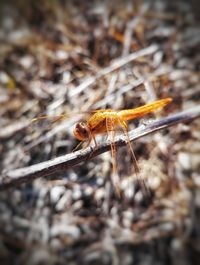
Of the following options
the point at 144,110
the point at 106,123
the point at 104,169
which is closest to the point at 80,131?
the point at 106,123

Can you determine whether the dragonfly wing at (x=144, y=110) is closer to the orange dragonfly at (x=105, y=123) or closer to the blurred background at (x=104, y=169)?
the orange dragonfly at (x=105, y=123)

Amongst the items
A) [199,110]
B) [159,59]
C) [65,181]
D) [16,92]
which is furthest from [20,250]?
[159,59]

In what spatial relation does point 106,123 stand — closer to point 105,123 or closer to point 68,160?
point 105,123

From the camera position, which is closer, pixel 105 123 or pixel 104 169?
pixel 105 123

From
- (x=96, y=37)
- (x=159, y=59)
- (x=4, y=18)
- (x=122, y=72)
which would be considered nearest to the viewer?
(x=122, y=72)

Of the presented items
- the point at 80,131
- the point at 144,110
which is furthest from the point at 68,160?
the point at 144,110

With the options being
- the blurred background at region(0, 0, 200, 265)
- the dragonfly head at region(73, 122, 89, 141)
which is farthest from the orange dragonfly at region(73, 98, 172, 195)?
the blurred background at region(0, 0, 200, 265)

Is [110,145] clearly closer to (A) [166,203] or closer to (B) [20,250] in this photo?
→ (A) [166,203]

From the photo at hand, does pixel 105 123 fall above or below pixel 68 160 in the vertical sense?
above
